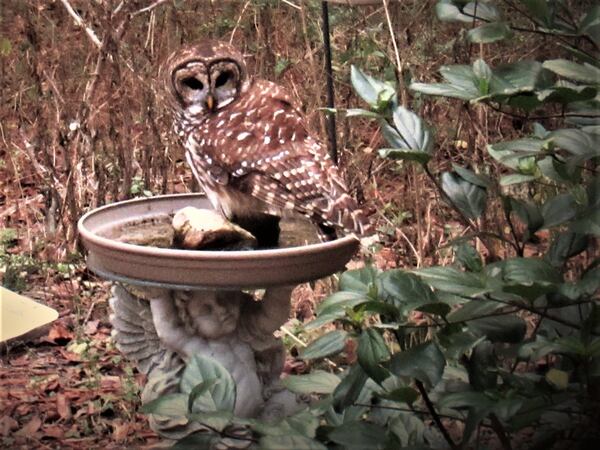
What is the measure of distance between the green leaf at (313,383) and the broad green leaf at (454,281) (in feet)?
1.07

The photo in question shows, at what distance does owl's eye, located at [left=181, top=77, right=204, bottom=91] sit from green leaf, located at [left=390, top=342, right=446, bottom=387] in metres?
1.35

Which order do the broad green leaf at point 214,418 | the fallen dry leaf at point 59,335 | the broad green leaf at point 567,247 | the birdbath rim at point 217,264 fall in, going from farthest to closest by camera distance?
the fallen dry leaf at point 59,335, the birdbath rim at point 217,264, the broad green leaf at point 567,247, the broad green leaf at point 214,418

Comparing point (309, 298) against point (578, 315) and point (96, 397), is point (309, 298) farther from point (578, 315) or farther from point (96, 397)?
point (578, 315)

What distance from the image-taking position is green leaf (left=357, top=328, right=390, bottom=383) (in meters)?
1.48

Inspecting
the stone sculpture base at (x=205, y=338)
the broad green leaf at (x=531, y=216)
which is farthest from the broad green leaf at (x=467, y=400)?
the stone sculpture base at (x=205, y=338)

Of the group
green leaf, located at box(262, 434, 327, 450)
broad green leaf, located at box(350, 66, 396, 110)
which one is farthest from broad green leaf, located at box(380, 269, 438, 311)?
broad green leaf, located at box(350, 66, 396, 110)

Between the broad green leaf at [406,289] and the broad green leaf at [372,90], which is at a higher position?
the broad green leaf at [372,90]

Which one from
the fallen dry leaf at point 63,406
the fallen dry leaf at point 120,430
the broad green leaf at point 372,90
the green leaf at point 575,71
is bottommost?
the fallen dry leaf at point 63,406

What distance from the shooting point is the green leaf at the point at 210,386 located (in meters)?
1.50

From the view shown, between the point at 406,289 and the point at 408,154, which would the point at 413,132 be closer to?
the point at 408,154

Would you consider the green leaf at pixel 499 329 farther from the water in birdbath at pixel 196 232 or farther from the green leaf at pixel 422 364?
the water in birdbath at pixel 196 232

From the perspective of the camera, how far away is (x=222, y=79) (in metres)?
2.67

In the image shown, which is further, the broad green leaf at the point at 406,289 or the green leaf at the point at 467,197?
the green leaf at the point at 467,197

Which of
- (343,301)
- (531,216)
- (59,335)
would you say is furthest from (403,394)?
(59,335)
